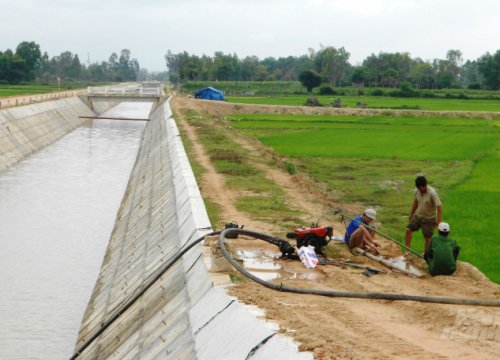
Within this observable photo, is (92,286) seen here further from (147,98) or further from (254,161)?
(147,98)

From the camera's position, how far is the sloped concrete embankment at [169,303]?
720cm

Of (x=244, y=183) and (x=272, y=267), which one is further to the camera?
(x=244, y=183)

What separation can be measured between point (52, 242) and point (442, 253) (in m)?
11.0

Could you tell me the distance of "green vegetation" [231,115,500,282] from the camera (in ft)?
52.3

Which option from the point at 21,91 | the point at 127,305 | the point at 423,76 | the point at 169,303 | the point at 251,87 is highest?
the point at 423,76

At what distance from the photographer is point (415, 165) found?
1065 inches

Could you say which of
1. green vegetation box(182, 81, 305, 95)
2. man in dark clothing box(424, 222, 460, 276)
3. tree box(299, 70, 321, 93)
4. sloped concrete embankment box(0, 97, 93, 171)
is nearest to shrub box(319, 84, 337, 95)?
tree box(299, 70, 321, 93)

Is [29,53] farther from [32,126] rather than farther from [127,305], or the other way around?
[127,305]

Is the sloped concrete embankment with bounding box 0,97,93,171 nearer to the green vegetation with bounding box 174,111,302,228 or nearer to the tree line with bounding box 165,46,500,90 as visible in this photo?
the green vegetation with bounding box 174,111,302,228

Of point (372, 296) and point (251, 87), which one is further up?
point (251, 87)

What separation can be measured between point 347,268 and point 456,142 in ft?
90.9

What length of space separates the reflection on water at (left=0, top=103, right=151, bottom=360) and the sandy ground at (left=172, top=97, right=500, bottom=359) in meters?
3.86

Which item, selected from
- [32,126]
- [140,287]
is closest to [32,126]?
[32,126]

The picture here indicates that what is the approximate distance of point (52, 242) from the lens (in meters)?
17.9
